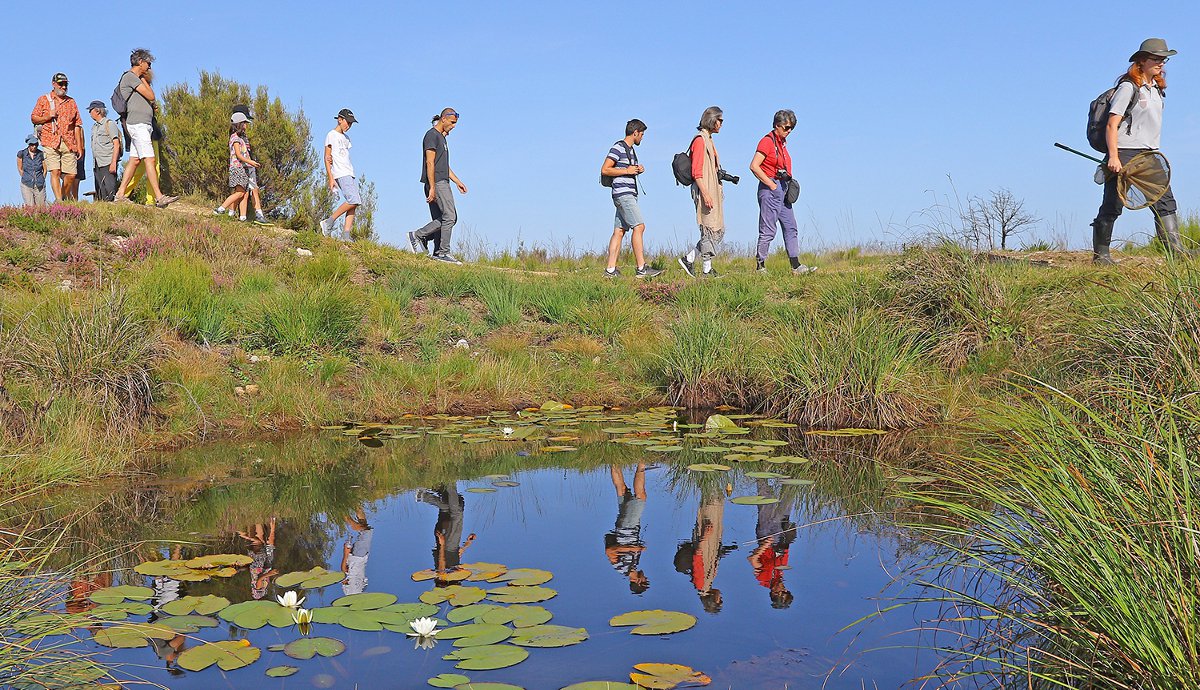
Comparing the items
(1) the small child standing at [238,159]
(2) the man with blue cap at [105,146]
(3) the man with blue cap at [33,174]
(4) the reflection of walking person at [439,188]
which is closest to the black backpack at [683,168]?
(4) the reflection of walking person at [439,188]

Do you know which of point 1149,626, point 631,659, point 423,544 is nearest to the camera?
point 1149,626

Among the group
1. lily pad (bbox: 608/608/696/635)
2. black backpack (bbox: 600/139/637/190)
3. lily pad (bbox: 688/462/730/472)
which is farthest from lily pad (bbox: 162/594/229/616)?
black backpack (bbox: 600/139/637/190)

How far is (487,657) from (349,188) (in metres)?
10.8

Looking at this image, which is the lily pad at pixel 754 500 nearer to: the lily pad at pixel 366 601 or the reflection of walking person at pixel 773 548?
the reflection of walking person at pixel 773 548

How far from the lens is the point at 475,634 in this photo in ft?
11.8

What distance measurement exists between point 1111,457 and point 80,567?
4.33 m

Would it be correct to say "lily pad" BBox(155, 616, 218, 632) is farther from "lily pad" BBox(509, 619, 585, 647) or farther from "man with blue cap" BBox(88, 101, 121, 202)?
"man with blue cap" BBox(88, 101, 121, 202)

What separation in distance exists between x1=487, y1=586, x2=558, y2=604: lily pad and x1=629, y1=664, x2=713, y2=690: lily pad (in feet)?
2.50

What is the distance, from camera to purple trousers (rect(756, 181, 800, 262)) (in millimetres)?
12273

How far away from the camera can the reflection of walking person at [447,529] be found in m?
4.60

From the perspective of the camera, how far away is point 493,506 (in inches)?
224

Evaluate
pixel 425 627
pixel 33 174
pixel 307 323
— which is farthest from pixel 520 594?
pixel 33 174

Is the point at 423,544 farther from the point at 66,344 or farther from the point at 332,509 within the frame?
the point at 66,344

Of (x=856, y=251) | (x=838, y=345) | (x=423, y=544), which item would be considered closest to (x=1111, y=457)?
(x=423, y=544)
